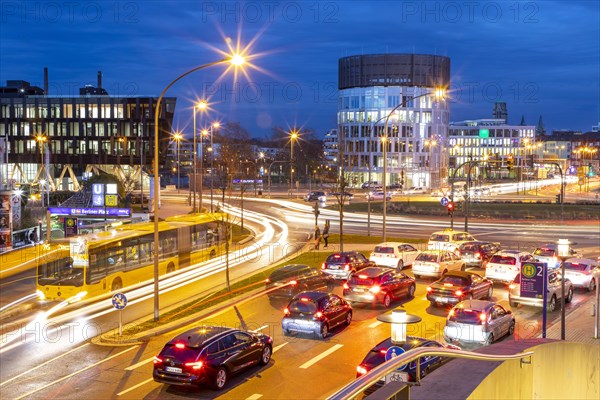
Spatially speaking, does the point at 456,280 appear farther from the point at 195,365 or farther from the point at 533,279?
the point at 195,365

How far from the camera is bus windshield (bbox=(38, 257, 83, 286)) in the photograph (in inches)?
1019

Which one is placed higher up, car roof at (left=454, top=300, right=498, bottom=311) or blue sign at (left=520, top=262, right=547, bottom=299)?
blue sign at (left=520, top=262, right=547, bottom=299)

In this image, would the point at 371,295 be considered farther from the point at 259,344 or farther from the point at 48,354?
the point at 48,354

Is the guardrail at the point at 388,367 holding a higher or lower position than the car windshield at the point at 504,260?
higher

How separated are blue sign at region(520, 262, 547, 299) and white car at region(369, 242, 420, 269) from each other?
1316 centimetres

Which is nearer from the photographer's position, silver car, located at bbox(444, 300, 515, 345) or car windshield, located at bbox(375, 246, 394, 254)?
silver car, located at bbox(444, 300, 515, 345)

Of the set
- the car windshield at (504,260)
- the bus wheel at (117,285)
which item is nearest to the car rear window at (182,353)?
the bus wheel at (117,285)

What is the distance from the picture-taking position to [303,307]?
20.4 metres

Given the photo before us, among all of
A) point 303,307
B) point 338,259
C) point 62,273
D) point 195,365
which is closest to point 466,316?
point 303,307

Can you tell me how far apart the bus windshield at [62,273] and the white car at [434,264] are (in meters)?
15.1

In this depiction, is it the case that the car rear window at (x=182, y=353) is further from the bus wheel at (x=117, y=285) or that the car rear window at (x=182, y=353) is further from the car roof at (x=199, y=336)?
the bus wheel at (x=117, y=285)

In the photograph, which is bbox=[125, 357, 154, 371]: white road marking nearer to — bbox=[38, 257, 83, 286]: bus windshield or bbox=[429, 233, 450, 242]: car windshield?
bbox=[38, 257, 83, 286]: bus windshield

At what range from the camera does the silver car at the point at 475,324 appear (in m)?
18.9

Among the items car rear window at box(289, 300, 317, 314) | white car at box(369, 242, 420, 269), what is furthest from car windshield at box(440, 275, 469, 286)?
white car at box(369, 242, 420, 269)
